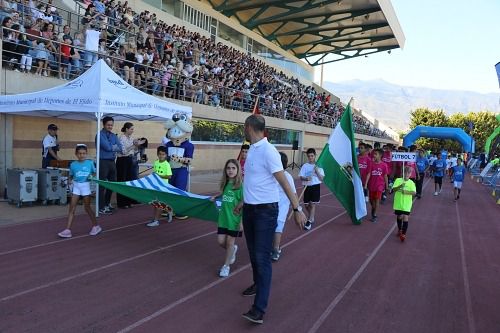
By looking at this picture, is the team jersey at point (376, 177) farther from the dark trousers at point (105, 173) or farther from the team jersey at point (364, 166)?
the dark trousers at point (105, 173)

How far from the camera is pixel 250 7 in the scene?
115 feet

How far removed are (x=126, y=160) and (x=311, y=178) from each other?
4.58 m

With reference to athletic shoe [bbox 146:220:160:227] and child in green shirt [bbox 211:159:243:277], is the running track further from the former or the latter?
child in green shirt [bbox 211:159:243:277]

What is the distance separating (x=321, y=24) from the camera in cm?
4191

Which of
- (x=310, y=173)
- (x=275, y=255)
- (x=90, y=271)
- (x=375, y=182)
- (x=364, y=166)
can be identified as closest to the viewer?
(x=90, y=271)

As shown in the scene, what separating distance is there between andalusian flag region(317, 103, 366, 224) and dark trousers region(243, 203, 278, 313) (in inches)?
183

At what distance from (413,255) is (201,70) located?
14.6m

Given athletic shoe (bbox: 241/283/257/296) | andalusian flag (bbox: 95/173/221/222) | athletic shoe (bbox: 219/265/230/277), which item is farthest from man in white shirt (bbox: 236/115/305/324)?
andalusian flag (bbox: 95/173/221/222)

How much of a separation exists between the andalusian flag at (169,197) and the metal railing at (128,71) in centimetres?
383

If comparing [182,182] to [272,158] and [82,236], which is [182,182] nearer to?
[82,236]

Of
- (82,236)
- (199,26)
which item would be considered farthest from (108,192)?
(199,26)

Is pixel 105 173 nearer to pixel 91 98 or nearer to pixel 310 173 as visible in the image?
pixel 91 98

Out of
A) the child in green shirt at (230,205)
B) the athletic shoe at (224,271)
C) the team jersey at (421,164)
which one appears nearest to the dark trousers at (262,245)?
the child in green shirt at (230,205)

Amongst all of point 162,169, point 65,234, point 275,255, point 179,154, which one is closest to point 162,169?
point 162,169
